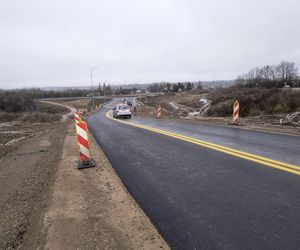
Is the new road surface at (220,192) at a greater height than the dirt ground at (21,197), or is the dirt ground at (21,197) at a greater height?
the new road surface at (220,192)

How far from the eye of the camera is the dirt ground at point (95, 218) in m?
3.62

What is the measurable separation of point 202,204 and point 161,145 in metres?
5.63

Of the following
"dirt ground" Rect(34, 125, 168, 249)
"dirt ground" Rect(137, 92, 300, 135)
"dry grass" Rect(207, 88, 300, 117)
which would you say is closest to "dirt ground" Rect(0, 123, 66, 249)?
"dirt ground" Rect(34, 125, 168, 249)

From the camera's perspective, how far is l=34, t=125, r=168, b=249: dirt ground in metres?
3.62

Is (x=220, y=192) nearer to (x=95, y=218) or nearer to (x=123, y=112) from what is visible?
(x=95, y=218)

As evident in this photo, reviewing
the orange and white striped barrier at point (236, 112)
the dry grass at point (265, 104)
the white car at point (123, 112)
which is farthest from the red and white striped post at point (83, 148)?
the white car at point (123, 112)

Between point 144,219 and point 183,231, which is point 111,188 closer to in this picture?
point 144,219

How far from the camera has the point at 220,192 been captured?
4.95 m

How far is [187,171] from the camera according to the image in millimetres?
6410

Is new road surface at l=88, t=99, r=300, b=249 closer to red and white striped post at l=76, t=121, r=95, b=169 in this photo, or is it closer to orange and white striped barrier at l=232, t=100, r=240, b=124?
red and white striped post at l=76, t=121, r=95, b=169

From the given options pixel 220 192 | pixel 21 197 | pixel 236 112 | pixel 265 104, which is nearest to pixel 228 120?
pixel 236 112

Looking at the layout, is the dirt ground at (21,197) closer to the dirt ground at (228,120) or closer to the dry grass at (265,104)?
the dirt ground at (228,120)

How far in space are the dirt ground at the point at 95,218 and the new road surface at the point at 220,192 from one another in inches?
9.5

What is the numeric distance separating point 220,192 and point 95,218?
2.25 meters
